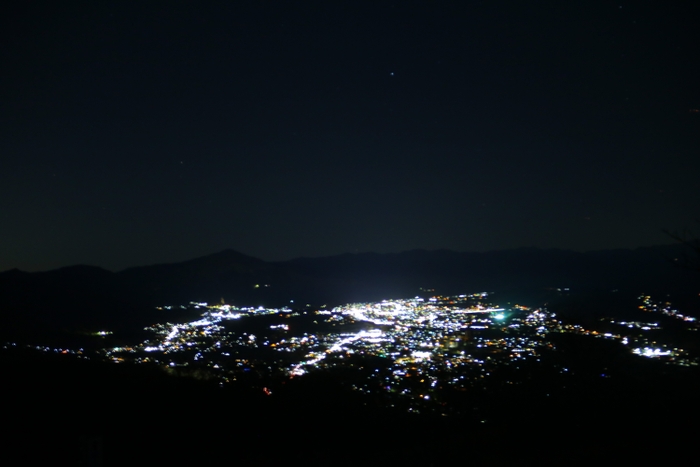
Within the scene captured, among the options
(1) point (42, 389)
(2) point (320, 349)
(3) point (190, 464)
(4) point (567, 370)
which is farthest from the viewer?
(2) point (320, 349)

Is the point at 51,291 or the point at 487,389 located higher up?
the point at 51,291

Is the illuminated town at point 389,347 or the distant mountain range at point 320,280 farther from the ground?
the distant mountain range at point 320,280

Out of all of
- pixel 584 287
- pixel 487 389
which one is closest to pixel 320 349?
pixel 487 389

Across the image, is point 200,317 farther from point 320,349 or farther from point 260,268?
point 260,268

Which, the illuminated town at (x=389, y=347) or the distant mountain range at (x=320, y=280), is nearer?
the illuminated town at (x=389, y=347)

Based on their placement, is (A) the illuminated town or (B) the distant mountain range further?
(B) the distant mountain range

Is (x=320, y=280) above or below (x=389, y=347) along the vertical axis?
above

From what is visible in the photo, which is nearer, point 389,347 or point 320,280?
point 389,347

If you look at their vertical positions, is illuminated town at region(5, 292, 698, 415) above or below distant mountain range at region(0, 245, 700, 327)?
below
